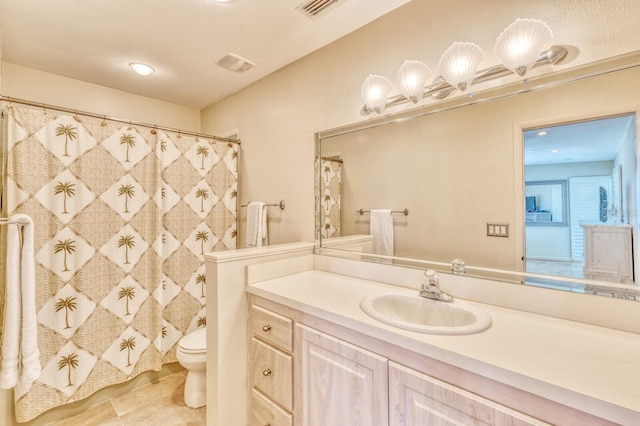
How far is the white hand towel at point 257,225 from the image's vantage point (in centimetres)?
223

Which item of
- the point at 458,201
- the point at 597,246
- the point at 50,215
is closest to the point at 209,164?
the point at 50,215

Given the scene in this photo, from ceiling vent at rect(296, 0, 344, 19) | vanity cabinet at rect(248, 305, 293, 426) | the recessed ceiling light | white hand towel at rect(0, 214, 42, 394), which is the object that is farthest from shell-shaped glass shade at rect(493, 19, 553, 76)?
the recessed ceiling light

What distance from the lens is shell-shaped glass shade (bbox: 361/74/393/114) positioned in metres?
1.57

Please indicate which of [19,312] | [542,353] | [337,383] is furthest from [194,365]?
[542,353]

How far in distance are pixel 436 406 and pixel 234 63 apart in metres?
2.37

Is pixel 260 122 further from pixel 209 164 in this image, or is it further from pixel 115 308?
pixel 115 308

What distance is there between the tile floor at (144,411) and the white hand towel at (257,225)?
3.81 feet

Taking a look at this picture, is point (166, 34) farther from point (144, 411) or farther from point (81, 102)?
point (144, 411)

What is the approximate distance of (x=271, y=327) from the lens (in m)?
1.38

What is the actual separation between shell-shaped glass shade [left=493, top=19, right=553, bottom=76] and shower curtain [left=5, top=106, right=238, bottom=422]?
2106 mm

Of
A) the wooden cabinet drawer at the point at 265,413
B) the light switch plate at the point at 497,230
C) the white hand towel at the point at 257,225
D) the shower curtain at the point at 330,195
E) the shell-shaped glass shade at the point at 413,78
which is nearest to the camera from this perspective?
the light switch plate at the point at 497,230

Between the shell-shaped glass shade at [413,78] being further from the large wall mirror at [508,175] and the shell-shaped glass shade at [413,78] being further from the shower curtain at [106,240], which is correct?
the shower curtain at [106,240]

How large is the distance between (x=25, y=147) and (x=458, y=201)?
92.5 inches

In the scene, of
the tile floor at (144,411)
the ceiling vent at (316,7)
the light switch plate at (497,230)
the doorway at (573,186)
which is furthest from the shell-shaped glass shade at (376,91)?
the tile floor at (144,411)
